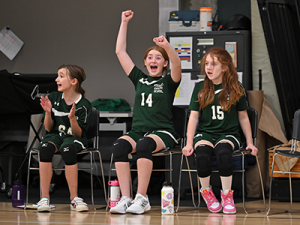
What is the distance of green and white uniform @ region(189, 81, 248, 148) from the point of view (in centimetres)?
301

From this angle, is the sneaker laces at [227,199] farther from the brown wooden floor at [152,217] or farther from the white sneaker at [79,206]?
the white sneaker at [79,206]

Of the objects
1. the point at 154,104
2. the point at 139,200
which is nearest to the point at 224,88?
the point at 154,104

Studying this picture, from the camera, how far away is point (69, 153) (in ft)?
9.84

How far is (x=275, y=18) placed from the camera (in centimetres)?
390

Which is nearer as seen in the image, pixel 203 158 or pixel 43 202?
pixel 203 158

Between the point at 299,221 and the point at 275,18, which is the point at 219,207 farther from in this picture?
the point at 275,18

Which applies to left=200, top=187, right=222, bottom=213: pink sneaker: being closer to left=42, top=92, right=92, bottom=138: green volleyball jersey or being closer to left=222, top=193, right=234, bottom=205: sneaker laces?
left=222, top=193, right=234, bottom=205: sneaker laces

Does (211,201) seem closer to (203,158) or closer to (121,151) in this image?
(203,158)

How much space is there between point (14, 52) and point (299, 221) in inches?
165

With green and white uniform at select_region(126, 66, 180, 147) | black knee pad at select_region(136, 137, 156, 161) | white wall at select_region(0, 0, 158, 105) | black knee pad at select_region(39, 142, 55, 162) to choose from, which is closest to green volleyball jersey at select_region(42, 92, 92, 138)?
black knee pad at select_region(39, 142, 55, 162)

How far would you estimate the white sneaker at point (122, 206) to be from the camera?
277 cm

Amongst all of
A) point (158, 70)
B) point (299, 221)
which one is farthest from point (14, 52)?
point (299, 221)

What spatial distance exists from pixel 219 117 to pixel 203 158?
379mm

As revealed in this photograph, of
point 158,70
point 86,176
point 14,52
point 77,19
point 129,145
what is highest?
point 77,19
